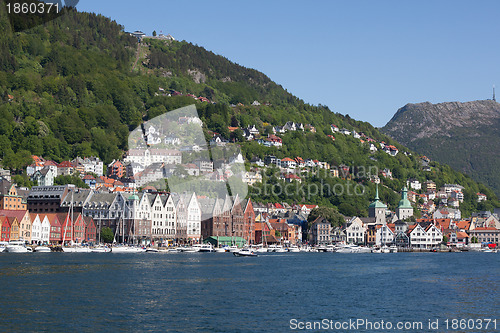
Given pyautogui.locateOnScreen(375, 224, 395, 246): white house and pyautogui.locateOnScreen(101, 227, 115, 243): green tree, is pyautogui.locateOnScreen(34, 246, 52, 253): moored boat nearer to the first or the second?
pyautogui.locateOnScreen(101, 227, 115, 243): green tree

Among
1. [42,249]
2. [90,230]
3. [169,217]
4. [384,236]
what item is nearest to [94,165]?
[169,217]

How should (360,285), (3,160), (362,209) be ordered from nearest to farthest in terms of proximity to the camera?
1. (360,285)
2. (3,160)
3. (362,209)

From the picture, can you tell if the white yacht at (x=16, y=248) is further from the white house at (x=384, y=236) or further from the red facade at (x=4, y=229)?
the white house at (x=384, y=236)

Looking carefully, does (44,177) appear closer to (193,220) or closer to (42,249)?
(193,220)

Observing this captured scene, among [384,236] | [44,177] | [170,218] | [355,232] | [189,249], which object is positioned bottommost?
[189,249]

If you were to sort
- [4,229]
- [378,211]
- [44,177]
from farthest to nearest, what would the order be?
[378,211]
[44,177]
[4,229]

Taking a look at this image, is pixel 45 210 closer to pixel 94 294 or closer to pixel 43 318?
pixel 94 294

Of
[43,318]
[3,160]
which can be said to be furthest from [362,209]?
[43,318]

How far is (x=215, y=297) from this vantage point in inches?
1907

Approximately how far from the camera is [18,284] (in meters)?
52.3

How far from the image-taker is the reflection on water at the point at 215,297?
38594mm

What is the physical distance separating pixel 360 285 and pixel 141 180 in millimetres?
117195

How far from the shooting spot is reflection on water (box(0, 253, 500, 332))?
3859 cm

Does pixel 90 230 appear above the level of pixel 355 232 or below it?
above
